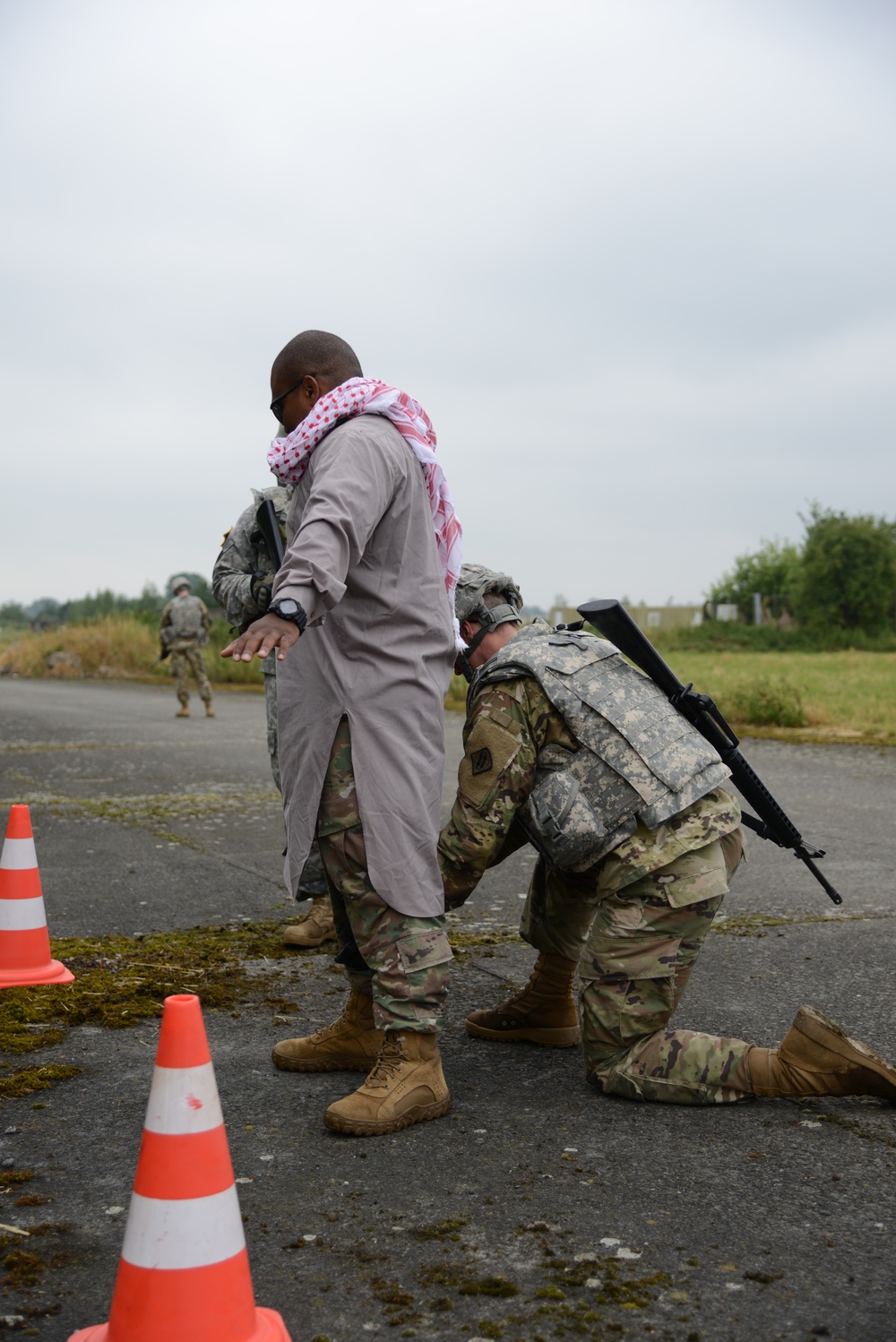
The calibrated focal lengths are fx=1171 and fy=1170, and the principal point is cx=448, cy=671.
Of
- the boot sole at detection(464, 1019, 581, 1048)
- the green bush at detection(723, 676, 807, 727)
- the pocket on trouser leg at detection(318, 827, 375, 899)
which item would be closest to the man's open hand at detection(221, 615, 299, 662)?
the pocket on trouser leg at detection(318, 827, 375, 899)

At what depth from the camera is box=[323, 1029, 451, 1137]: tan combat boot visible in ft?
9.08

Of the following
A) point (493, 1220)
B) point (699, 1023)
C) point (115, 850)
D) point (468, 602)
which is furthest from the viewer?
point (115, 850)

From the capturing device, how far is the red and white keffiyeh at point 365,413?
9.63 ft

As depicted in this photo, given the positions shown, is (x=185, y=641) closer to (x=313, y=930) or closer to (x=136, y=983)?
(x=313, y=930)

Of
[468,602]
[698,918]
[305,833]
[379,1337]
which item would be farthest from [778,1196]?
[468,602]

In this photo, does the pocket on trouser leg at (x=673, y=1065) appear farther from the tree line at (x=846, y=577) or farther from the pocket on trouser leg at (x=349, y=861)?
the tree line at (x=846, y=577)

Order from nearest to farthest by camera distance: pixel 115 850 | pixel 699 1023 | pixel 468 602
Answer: pixel 468 602 → pixel 699 1023 → pixel 115 850

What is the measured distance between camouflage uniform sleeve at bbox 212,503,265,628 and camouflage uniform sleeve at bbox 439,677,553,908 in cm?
199

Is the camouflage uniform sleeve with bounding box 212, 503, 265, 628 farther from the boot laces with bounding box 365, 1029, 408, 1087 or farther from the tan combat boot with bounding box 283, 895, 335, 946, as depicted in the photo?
the boot laces with bounding box 365, 1029, 408, 1087

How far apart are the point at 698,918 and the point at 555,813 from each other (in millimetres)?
456

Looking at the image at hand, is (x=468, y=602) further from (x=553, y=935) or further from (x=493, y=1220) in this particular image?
(x=493, y=1220)

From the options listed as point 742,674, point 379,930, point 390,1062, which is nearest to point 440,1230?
point 390,1062

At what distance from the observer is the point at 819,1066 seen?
285 cm

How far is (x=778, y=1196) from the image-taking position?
2.45 meters
